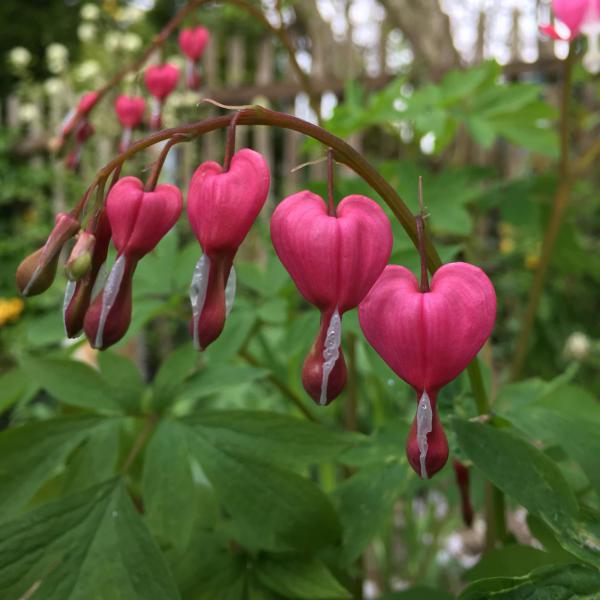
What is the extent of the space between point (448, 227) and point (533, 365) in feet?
6.16

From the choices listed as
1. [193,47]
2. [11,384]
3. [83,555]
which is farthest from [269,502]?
[193,47]

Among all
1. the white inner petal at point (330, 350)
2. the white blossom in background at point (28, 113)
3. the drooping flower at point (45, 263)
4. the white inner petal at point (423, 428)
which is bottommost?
the white blossom in background at point (28, 113)

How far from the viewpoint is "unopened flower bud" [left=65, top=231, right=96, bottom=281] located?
1.75 ft

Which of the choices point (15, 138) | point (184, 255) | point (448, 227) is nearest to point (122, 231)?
point (184, 255)

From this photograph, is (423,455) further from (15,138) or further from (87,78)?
(15,138)

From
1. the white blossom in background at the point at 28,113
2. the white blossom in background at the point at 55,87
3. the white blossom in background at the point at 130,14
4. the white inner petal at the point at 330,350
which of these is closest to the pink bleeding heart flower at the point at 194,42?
the white inner petal at the point at 330,350

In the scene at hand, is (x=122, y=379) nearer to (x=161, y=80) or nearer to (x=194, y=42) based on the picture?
(x=161, y=80)

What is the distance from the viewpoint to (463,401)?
84 centimetres

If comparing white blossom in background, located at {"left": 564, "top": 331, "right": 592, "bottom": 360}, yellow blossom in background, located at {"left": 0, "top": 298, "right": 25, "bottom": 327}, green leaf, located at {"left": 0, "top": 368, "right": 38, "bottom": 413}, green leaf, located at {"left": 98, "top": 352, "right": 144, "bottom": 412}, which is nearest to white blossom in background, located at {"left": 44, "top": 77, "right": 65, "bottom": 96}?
yellow blossom in background, located at {"left": 0, "top": 298, "right": 25, "bottom": 327}

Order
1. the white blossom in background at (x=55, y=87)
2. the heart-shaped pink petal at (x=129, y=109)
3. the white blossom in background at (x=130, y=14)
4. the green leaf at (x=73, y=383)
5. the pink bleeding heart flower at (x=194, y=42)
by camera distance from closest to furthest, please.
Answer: the green leaf at (x=73, y=383)
the heart-shaped pink petal at (x=129, y=109)
the pink bleeding heart flower at (x=194, y=42)
the white blossom in background at (x=55, y=87)
the white blossom in background at (x=130, y=14)

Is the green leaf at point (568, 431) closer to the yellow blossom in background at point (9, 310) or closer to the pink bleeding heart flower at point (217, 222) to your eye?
the pink bleeding heart flower at point (217, 222)

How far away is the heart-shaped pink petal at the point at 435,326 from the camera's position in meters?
0.54

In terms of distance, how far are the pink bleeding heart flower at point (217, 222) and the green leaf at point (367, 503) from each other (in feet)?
1.23

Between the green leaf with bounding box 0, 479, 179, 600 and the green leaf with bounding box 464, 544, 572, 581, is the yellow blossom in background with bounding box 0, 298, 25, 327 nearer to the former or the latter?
the green leaf with bounding box 0, 479, 179, 600
